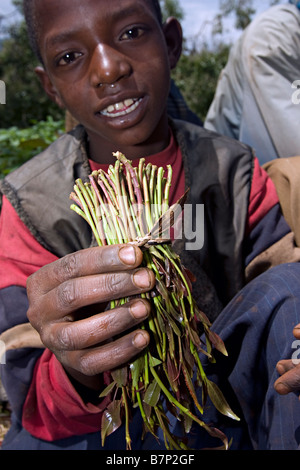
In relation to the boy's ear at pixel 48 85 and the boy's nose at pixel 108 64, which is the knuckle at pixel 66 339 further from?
the boy's ear at pixel 48 85

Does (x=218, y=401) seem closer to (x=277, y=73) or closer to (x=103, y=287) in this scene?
(x=103, y=287)

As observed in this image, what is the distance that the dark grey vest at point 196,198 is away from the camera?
163 centimetres

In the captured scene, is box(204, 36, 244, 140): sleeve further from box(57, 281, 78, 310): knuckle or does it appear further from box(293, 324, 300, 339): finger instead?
box(57, 281, 78, 310): knuckle

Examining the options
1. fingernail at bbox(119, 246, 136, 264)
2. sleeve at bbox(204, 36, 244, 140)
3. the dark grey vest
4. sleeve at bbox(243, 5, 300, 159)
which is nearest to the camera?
fingernail at bbox(119, 246, 136, 264)

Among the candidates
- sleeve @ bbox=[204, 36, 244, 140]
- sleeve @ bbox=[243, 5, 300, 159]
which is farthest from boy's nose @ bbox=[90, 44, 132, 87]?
sleeve @ bbox=[204, 36, 244, 140]

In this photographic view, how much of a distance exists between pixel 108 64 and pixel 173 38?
0.49m

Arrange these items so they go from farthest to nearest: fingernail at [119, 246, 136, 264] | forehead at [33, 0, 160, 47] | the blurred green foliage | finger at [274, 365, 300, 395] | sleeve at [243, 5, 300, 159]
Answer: the blurred green foliage → sleeve at [243, 5, 300, 159] → forehead at [33, 0, 160, 47] → finger at [274, 365, 300, 395] → fingernail at [119, 246, 136, 264]

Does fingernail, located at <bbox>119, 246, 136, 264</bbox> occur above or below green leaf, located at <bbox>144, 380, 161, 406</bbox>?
above

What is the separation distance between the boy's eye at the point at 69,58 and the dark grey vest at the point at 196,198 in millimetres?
305

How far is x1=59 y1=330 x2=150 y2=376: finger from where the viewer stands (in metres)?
1.14

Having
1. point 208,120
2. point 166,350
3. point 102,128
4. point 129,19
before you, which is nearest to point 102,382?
point 166,350

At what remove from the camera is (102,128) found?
1.53m

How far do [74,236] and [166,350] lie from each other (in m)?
0.59

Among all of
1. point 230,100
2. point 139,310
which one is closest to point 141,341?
point 139,310
